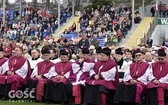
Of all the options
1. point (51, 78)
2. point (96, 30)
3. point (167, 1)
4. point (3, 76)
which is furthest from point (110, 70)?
point (167, 1)

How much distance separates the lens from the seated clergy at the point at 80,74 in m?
11.9

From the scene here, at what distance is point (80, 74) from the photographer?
12305mm

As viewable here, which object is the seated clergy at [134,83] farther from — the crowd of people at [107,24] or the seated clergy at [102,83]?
the crowd of people at [107,24]

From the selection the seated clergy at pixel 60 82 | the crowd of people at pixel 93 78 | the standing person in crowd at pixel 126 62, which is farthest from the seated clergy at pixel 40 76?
the standing person in crowd at pixel 126 62

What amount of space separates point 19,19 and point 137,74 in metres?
27.0

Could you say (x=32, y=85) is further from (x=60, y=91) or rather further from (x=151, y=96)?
(x=151, y=96)

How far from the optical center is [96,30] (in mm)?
29203

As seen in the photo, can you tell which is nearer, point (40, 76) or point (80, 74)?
point (80, 74)

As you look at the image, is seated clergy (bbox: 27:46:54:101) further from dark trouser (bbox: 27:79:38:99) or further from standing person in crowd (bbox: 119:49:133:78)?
standing person in crowd (bbox: 119:49:133:78)

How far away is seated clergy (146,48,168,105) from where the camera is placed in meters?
10.9

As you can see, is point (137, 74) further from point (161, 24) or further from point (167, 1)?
point (167, 1)

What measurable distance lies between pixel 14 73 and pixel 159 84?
14.6ft

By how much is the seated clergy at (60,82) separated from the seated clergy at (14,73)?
2.50ft

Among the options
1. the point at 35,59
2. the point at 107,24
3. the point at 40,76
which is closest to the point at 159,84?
the point at 40,76
